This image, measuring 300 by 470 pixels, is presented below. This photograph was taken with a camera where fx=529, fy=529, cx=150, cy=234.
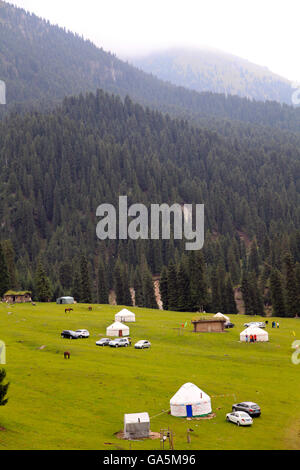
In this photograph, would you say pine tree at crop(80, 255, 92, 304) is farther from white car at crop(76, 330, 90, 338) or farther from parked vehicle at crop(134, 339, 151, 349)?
parked vehicle at crop(134, 339, 151, 349)

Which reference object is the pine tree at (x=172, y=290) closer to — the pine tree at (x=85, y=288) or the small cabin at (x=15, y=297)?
the pine tree at (x=85, y=288)

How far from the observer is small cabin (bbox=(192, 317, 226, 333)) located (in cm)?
8981

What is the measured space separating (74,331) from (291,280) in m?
62.5

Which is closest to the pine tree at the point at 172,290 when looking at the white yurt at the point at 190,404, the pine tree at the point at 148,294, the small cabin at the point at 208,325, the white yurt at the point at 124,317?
the pine tree at the point at 148,294

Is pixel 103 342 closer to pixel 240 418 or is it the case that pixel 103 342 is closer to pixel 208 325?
pixel 208 325

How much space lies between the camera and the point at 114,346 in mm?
77438

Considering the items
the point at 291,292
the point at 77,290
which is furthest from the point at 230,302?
the point at 77,290

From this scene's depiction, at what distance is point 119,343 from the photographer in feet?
256

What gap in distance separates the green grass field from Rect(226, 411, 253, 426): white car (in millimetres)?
678

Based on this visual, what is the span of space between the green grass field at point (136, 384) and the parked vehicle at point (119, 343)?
1627mm

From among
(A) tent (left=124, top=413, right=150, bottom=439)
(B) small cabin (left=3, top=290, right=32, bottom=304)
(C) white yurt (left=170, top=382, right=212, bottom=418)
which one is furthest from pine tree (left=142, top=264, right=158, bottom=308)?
(A) tent (left=124, top=413, right=150, bottom=439)

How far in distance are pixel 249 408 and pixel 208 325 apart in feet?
141
